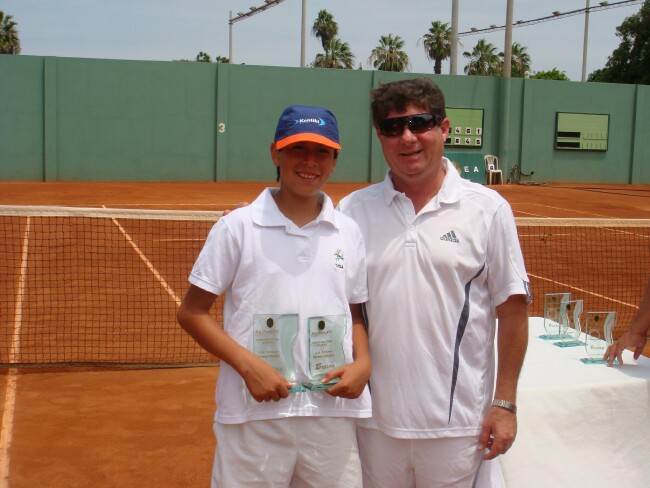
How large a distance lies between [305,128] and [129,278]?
7.71 meters

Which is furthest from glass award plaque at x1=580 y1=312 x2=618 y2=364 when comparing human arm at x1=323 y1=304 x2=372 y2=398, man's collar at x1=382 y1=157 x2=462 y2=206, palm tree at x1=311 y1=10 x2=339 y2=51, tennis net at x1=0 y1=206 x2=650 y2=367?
palm tree at x1=311 y1=10 x2=339 y2=51

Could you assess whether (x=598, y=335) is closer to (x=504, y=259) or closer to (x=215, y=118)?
(x=504, y=259)

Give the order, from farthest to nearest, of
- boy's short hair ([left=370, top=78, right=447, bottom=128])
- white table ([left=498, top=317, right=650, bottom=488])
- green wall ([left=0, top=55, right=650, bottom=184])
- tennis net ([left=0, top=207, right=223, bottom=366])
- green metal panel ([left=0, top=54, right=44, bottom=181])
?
green wall ([left=0, top=55, right=650, bottom=184]), green metal panel ([left=0, top=54, right=44, bottom=181]), tennis net ([left=0, top=207, right=223, bottom=366]), white table ([left=498, top=317, right=650, bottom=488]), boy's short hair ([left=370, top=78, right=447, bottom=128])

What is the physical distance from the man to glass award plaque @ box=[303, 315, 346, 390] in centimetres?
20

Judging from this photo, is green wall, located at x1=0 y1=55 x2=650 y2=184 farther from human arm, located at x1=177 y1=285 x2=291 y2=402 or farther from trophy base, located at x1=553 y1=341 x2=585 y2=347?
human arm, located at x1=177 y1=285 x2=291 y2=402

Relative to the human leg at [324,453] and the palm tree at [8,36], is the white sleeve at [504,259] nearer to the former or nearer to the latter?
the human leg at [324,453]

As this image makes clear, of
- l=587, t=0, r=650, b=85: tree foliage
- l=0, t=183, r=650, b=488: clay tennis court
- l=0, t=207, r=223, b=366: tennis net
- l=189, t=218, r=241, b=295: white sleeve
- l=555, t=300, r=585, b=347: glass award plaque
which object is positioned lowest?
l=0, t=183, r=650, b=488: clay tennis court

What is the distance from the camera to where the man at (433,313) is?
7.92ft

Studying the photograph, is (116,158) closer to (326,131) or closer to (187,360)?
(187,360)

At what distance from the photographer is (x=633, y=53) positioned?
47438mm

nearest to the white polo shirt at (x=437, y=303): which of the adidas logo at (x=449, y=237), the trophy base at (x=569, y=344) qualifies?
the adidas logo at (x=449, y=237)

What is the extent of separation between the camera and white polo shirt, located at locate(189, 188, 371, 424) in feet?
7.41

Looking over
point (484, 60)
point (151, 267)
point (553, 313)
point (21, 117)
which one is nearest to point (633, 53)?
point (484, 60)

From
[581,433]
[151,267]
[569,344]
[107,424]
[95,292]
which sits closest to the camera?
[581,433]
